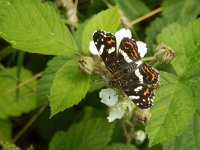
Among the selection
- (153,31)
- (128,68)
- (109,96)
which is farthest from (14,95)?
(128,68)

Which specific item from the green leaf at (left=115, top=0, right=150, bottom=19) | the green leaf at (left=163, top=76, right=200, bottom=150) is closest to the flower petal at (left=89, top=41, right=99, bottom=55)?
the green leaf at (left=163, top=76, right=200, bottom=150)

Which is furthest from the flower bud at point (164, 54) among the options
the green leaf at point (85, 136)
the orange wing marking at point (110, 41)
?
the green leaf at point (85, 136)

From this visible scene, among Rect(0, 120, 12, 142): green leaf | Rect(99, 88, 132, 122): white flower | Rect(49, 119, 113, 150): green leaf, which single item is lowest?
Rect(49, 119, 113, 150): green leaf

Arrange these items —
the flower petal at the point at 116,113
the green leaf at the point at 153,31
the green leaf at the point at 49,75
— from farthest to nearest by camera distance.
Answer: the green leaf at the point at 153,31
the green leaf at the point at 49,75
the flower petal at the point at 116,113

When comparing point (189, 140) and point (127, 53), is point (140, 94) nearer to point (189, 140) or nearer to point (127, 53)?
point (127, 53)

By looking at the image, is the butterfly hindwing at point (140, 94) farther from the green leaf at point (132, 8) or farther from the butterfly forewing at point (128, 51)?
the green leaf at point (132, 8)

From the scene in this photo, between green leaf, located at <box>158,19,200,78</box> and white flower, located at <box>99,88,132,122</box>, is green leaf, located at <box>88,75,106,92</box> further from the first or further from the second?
green leaf, located at <box>158,19,200,78</box>

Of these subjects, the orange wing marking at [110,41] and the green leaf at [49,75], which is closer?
the orange wing marking at [110,41]
